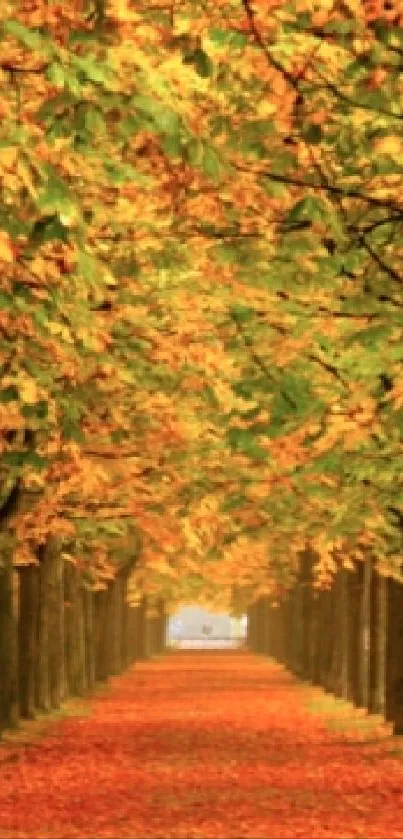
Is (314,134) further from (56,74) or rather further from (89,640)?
(89,640)

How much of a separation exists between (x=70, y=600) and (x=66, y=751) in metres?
20.0

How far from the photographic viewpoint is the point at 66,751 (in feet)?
104

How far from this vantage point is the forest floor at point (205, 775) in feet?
67.1

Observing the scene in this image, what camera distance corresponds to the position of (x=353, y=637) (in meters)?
48.0

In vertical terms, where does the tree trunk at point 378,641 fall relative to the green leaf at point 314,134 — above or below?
below

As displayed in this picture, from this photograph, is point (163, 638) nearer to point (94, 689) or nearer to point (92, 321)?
point (94, 689)

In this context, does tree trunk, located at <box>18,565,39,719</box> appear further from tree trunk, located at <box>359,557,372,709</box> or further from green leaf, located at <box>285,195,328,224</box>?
green leaf, located at <box>285,195,328,224</box>

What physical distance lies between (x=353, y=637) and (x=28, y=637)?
10164 mm

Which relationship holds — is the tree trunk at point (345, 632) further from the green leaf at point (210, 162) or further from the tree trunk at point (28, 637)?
the green leaf at point (210, 162)

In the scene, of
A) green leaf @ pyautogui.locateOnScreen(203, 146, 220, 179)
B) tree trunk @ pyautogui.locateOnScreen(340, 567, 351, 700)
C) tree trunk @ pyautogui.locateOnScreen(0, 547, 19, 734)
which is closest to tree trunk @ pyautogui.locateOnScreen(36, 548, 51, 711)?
tree trunk @ pyautogui.locateOnScreen(0, 547, 19, 734)

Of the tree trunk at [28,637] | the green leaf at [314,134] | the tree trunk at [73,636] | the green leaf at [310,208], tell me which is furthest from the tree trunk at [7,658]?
the green leaf at [310,208]

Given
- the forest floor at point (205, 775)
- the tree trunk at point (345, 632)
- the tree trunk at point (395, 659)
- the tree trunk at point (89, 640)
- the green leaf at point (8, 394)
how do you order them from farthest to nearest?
the tree trunk at point (89, 640) < the tree trunk at point (345, 632) < the tree trunk at point (395, 659) < the forest floor at point (205, 775) < the green leaf at point (8, 394)

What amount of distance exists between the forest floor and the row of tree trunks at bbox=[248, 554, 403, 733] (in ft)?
2.54

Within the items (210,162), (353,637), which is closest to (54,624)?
(353,637)
